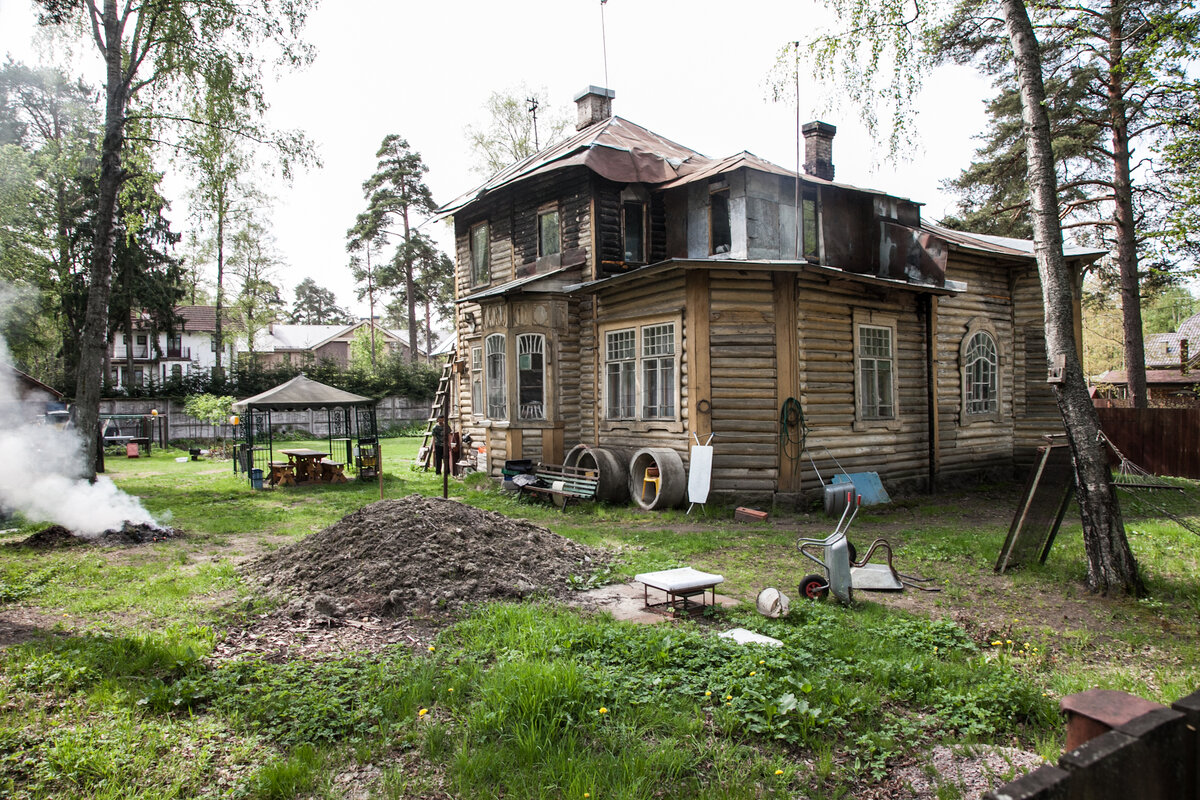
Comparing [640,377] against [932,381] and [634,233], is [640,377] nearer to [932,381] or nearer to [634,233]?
[634,233]

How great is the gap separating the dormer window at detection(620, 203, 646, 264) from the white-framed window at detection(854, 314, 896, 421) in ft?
15.5

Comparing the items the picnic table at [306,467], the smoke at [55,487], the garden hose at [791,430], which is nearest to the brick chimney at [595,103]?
the garden hose at [791,430]

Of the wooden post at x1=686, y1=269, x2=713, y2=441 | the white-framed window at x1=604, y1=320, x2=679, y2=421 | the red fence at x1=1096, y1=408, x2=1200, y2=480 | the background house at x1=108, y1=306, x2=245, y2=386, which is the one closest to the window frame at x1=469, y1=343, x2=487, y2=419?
the white-framed window at x1=604, y1=320, x2=679, y2=421

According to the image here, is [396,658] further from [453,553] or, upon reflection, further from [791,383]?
[791,383]

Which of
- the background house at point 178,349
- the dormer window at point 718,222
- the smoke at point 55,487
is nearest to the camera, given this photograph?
the smoke at point 55,487

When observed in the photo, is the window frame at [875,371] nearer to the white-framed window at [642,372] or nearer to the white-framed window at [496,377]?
the white-framed window at [642,372]

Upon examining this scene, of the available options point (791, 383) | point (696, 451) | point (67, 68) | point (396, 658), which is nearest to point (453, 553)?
point (396, 658)

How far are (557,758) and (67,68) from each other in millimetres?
17616

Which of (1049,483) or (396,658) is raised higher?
(1049,483)

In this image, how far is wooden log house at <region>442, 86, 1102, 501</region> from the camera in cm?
1177

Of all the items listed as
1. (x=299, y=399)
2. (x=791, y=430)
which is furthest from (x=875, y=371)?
(x=299, y=399)

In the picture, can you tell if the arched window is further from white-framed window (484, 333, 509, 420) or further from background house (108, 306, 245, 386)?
background house (108, 306, 245, 386)

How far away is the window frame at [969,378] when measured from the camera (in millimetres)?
14953

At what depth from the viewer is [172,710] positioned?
4.20 metres
